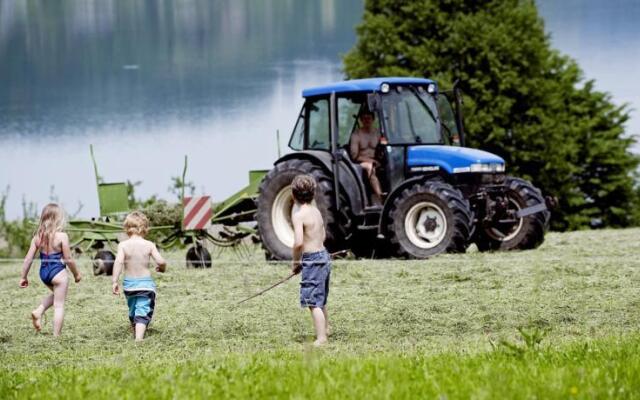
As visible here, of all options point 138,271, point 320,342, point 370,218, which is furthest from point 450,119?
point 320,342

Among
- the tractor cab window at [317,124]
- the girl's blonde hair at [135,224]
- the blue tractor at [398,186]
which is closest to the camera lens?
the girl's blonde hair at [135,224]

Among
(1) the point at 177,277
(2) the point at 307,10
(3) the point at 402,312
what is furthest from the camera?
(2) the point at 307,10

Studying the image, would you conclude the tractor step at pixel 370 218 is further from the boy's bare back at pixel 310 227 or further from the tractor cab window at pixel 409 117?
the boy's bare back at pixel 310 227

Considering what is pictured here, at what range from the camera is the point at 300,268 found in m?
9.58

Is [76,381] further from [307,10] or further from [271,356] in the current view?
[307,10]

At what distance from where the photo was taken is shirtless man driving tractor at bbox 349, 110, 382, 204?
15.8 metres

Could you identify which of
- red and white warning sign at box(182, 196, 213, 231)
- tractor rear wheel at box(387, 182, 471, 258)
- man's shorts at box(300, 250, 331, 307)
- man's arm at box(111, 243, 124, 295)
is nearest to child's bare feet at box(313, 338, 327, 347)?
man's shorts at box(300, 250, 331, 307)

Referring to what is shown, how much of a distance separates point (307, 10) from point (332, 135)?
187 ft

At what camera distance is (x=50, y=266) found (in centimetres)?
1054

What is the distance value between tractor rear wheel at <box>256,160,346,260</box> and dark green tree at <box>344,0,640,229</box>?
47.6 feet

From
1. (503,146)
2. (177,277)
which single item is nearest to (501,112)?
(503,146)

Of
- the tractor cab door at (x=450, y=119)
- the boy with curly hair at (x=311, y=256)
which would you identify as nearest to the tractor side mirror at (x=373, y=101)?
the tractor cab door at (x=450, y=119)

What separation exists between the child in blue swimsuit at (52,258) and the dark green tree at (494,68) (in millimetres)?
20490

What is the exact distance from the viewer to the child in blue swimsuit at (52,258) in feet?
34.2
